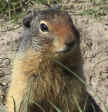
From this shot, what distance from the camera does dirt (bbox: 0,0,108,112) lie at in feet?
14.9

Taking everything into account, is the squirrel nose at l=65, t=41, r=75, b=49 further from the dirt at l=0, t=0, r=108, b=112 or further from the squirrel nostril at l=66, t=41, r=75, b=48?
the dirt at l=0, t=0, r=108, b=112

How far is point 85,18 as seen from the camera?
5297mm

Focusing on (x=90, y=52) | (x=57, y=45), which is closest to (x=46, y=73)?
(x=57, y=45)

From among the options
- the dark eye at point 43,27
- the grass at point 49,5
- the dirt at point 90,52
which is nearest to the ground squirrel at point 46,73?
the dark eye at point 43,27

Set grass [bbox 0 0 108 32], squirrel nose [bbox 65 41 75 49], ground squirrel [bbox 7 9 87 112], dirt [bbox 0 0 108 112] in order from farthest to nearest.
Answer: grass [bbox 0 0 108 32], dirt [bbox 0 0 108 112], ground squirrel [bbox 7 9 87 112], squirrel nose [bbox 65 41 75 49]

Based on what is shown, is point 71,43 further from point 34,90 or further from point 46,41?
point 34,90

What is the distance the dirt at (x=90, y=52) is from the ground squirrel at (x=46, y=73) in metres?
0.95

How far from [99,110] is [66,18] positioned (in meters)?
1.22

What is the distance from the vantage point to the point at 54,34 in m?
3.08

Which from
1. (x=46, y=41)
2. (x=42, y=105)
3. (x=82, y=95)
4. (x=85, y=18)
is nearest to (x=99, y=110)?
(x=82, y=95)

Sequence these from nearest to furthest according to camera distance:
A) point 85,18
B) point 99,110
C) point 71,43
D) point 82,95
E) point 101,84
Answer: point 71,43
point 82,95
point 99,110
point 101,84
point 85,18

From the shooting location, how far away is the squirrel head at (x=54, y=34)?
302 centimetres

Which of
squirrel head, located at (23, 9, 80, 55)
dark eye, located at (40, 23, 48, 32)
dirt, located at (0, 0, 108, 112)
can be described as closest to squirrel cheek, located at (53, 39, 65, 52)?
squirrel head, located at (23, 9, 80, 55)

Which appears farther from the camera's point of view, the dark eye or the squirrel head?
the dark eye
